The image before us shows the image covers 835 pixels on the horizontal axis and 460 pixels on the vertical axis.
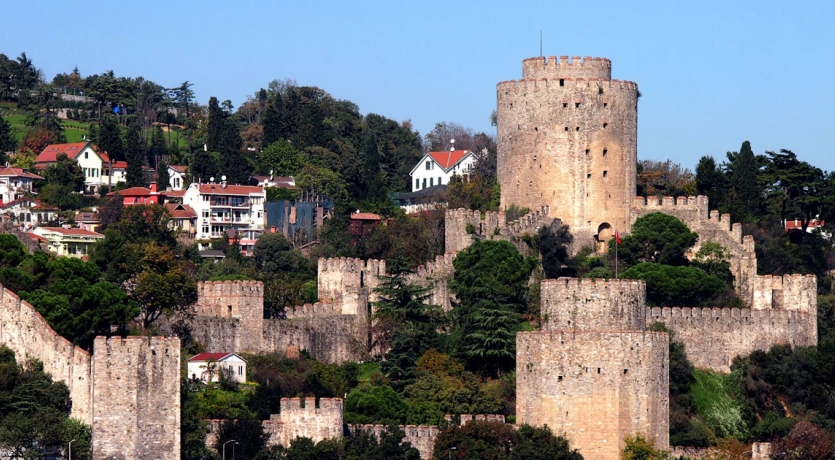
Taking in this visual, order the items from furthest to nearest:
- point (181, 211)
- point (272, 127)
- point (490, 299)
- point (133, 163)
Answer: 1. point (272, 127)
2. point (133, 163)
3. point (181, 211)
4. point (490, 299)

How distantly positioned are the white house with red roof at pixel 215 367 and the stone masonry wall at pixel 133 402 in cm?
646

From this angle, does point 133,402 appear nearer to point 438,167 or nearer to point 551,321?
point 551,321

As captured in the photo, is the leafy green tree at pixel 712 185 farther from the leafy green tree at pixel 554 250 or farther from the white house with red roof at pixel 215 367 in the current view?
the white house with red roof at pixel 215 367

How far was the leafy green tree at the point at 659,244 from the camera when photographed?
69062mm

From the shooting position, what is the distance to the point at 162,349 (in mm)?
49812

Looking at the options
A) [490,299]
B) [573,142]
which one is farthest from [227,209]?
[490,299]

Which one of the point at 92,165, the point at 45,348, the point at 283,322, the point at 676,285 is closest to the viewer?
the point at 45,348

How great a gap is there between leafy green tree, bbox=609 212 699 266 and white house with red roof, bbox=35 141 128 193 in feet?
103

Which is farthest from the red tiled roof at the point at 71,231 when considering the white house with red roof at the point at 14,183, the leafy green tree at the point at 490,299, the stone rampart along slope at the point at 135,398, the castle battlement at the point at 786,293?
the stone rampart along slope at the point at 135,398

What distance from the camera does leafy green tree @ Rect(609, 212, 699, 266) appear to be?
69.1 metres

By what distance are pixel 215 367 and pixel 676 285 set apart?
630 inches

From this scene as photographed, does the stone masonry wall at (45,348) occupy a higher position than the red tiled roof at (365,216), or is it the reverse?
the red tiled roof at (365,216)

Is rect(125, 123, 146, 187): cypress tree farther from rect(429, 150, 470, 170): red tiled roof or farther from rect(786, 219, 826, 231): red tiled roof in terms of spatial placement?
rect(786, 219, 826, 231): red tiled roof

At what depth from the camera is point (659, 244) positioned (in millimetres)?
69312
